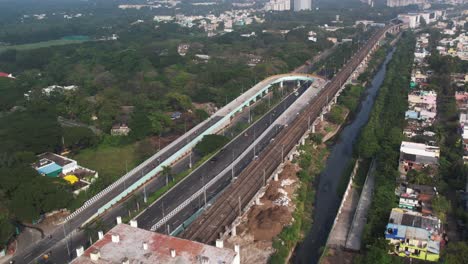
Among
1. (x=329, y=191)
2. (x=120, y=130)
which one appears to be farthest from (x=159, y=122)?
(x=329, y=191)

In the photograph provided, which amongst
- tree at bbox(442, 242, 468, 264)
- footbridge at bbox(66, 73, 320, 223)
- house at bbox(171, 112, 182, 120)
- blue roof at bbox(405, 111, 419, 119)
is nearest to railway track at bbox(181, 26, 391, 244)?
footbridge at bbox(66, 73, 320, 223)

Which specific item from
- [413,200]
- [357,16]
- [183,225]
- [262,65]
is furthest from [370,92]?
[357,16]

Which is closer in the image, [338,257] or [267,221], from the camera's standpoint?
[338,257]

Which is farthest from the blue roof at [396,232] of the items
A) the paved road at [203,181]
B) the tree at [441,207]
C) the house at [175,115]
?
the house at [175,115]

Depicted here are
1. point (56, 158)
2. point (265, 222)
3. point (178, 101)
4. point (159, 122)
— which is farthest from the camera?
point (178, 101)

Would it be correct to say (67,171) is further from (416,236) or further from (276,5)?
(276,5)

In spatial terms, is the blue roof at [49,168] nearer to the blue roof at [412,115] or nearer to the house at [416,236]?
the house at [416,236]

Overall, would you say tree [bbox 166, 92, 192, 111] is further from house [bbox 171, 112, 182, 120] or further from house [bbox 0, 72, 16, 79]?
house [bbox 0, 72, 16, 79]
